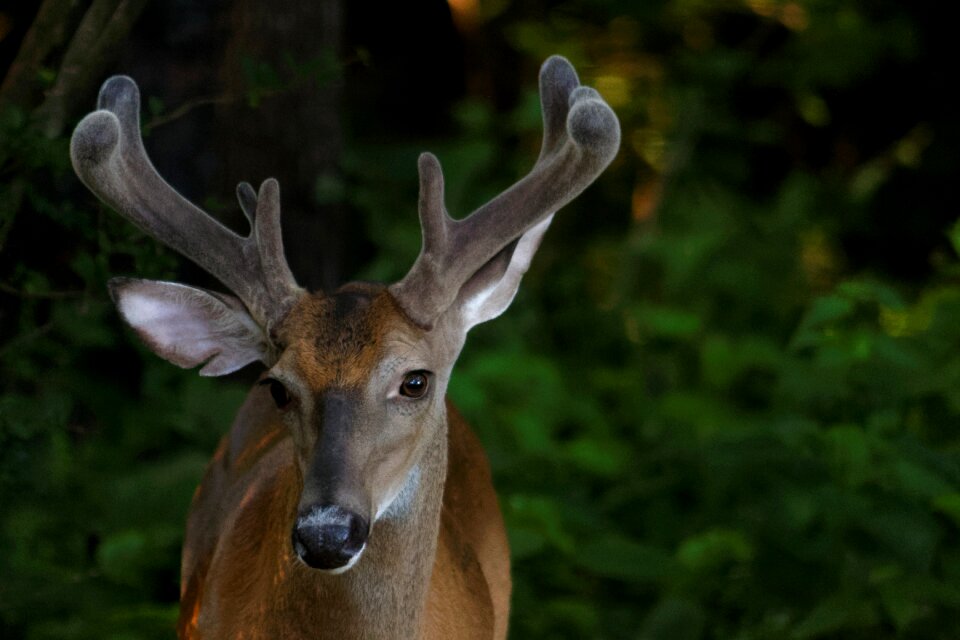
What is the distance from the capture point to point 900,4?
10016 millimetres

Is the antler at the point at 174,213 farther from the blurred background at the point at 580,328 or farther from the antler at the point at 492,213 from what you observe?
the blurred background at the point at 580,328

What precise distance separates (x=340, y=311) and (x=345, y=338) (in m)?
0.09

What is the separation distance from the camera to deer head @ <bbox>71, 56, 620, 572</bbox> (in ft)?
11.9

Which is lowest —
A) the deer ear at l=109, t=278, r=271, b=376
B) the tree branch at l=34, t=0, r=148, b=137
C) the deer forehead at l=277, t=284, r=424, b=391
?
the deer ear at l=109, t=278, r=271, b=376

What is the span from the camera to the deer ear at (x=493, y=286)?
13.6 feet

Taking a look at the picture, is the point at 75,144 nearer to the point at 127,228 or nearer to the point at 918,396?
the point at 127,228

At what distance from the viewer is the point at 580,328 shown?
29.1 feet

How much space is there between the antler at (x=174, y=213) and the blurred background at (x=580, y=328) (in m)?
0.51

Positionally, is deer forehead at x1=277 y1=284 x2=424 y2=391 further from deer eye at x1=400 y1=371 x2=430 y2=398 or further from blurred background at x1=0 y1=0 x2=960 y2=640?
blurred background at x1=0 y1=0 x2=960 y2=640

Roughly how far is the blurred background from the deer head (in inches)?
21.8

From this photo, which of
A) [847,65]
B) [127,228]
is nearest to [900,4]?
[847,65]

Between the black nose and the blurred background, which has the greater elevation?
the black nose

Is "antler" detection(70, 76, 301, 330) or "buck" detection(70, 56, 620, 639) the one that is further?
"antler" detection(70, 76, 301, 330)

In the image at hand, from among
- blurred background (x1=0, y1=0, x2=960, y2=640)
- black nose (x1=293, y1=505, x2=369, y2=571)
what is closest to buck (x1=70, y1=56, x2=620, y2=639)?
black nose (x1=293, y1=505, x2=369, y2=571)
